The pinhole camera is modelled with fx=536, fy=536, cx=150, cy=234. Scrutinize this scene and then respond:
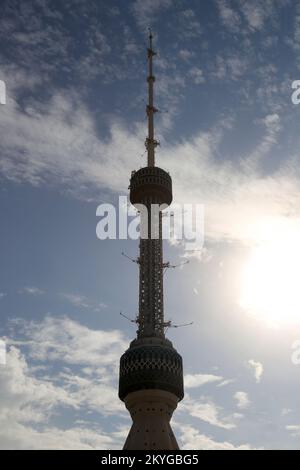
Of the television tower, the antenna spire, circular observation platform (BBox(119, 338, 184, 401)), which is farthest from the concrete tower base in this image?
the antenna spire

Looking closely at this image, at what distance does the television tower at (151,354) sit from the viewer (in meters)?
83.4

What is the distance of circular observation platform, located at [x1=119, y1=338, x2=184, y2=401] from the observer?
8681 cm

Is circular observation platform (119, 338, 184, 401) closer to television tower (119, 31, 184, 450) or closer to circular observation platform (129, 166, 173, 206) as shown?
television tower (119, 31, 184, 450)

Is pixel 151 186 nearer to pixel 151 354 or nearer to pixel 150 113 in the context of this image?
pixel 150 113

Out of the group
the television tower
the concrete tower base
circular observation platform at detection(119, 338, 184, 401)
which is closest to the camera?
the concrete tower base

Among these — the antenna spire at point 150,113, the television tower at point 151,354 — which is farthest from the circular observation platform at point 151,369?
the antenna spire at point 150,113

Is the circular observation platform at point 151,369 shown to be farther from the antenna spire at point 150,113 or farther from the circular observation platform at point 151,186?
the antenna spire at point 150,113

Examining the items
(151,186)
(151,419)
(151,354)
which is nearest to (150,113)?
(151,186)

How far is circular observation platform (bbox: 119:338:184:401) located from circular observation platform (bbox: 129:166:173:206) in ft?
105

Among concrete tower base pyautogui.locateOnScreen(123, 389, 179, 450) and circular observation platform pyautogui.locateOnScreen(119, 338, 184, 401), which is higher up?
circular observation platform pyautogui.locateOnScreen(119, 338, 184, 401)
